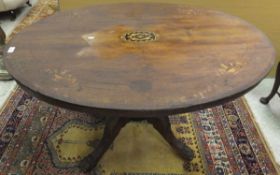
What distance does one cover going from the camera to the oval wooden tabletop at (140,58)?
3.06 feet

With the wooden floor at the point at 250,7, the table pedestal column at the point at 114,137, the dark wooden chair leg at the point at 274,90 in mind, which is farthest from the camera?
the wooden floor at the point at 250,7

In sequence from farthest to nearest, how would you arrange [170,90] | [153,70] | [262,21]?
[262,21] < [153,70] < [170,90]

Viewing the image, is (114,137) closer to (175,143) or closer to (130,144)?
(130,144)

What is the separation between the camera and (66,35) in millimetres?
1301

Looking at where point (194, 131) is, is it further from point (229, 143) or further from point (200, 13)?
point (200, 13)

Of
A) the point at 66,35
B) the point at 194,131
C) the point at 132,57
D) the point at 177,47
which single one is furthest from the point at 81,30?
the point at 194,131

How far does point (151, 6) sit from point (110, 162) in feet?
2.84

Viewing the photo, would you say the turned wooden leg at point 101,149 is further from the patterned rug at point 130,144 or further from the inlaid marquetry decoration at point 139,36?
the inlaid marquetry decoration at point 139,36

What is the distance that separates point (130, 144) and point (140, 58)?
70cm

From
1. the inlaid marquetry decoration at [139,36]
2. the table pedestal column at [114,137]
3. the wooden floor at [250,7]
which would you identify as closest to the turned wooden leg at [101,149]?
the table pedestal column at [114,137]

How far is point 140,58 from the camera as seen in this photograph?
1.13 m

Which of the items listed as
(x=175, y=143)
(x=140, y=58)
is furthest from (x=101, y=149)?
(x=140, y=58)

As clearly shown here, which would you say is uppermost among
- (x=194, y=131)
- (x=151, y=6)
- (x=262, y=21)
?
(x=151, y=6)

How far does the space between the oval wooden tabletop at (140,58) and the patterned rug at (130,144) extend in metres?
0.66
